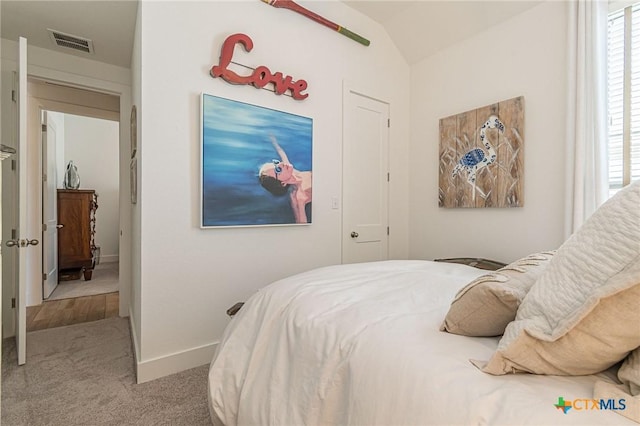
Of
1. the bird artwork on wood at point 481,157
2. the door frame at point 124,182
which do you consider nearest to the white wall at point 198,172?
the bird artwork on wood at point 481,157

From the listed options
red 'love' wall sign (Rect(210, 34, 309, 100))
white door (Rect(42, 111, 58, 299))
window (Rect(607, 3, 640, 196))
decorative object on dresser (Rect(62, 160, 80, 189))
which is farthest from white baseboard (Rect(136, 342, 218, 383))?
decorative object on dresser (Rect(62, 160, 80, 189))

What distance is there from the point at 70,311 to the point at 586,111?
498cm

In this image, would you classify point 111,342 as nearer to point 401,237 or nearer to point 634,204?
point 401,237

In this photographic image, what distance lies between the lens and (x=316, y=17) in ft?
8.59

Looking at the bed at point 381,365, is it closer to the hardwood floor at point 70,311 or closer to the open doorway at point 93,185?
the hardwood floor at point 70,311

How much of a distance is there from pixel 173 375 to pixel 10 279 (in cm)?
192

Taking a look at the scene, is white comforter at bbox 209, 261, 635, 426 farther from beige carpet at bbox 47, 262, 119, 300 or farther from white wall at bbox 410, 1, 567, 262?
beige carpet at bbox 47, 262, 119, 300

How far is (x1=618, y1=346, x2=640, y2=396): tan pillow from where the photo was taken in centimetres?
57

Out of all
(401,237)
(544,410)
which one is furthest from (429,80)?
(544,410)

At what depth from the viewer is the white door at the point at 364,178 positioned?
115 inches

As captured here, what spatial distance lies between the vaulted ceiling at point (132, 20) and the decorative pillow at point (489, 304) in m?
2.62

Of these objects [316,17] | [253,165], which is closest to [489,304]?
[253,165]

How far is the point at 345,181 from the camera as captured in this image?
2.89 m

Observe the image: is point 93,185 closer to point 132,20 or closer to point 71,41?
point 71,41
